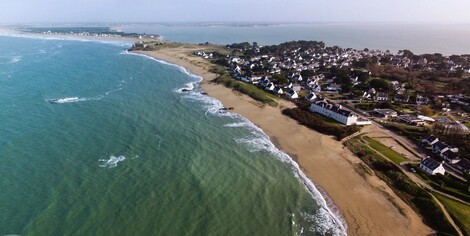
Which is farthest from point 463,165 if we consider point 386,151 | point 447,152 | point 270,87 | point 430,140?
point 270,87

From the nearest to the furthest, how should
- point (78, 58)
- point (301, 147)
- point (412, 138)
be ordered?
point (301, 147) → point (412, 138) → point (78, 58)

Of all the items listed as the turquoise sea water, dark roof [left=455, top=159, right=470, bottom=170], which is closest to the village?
dark roof [left=455, top=159, right=470, bottom=170]

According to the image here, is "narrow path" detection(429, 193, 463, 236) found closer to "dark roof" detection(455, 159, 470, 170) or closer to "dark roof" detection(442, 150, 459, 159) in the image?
"dark roof" detection(455, 159, 470, 170)

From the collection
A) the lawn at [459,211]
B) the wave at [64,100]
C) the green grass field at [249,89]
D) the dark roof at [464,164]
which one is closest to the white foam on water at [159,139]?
the wave at [64,100]

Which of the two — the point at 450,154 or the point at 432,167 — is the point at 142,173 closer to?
the point at 432,167

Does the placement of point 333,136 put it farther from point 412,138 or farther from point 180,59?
point 180,59

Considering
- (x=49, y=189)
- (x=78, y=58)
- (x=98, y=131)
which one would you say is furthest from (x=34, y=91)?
(x=78, y=58)

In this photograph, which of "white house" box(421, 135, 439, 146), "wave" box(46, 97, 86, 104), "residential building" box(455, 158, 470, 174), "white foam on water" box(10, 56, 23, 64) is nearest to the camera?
"residential building" box(455, 158, 470, 174)

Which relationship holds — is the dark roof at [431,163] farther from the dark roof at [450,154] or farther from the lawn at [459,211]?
the lawn at [459,211]
